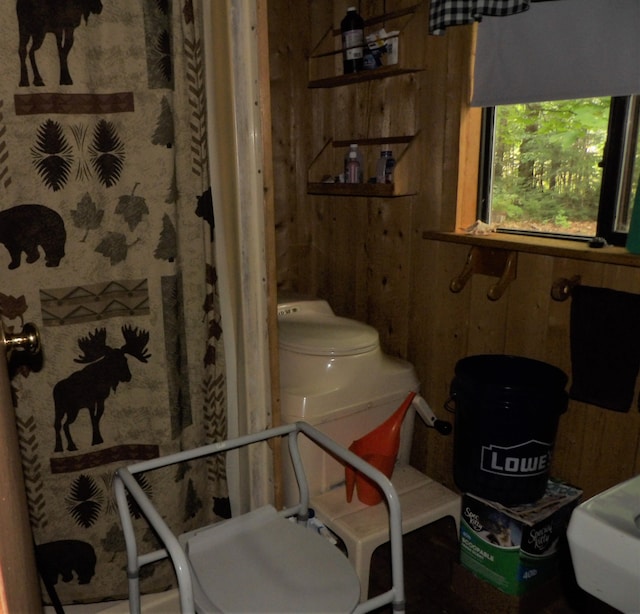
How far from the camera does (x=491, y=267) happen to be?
1953 mm

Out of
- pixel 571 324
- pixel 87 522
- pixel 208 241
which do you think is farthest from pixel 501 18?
pixel 87 522

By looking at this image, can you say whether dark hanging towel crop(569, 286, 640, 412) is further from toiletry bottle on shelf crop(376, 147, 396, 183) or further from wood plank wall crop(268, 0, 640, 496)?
toiletry bottle on shelf crop(376, 147, 396, 183)

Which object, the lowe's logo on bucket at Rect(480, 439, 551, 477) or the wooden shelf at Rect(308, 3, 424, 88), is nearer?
the lowe's logo on bucket at Rect(480, 439, 551, 477)

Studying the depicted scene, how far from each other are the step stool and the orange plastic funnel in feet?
0.14

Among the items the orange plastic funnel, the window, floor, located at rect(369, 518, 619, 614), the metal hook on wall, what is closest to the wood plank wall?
the metal hook on wall

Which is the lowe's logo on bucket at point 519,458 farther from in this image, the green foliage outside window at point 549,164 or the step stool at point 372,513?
the green foliage outside window at point 549,164

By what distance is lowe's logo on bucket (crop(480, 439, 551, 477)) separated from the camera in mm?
1633

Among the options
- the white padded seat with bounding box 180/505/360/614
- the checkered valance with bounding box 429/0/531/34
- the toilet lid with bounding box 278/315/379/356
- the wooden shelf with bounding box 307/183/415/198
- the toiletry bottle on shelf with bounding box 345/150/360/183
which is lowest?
the white padded seat with bounding box 180/505/360/614

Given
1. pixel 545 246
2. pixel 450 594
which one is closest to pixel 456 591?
pixel 450 594

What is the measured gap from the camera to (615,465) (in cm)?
171

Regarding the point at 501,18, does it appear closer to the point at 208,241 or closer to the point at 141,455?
the point at 208,241

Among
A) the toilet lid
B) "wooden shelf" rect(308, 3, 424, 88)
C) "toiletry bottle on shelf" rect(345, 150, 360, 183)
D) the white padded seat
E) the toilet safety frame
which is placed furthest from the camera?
"toiletry bottle on shelf" rect(345, 150, 360, 183)

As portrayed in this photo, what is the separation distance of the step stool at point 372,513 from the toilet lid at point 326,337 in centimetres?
47

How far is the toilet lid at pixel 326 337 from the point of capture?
1.91 m
